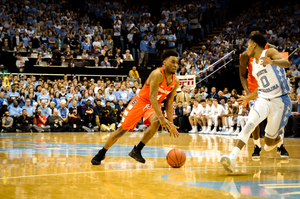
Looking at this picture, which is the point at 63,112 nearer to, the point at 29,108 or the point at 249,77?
the point at 29,108

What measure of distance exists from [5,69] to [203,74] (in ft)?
32.3

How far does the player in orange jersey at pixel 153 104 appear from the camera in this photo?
19.5 ft

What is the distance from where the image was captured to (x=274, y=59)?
5.40 meters

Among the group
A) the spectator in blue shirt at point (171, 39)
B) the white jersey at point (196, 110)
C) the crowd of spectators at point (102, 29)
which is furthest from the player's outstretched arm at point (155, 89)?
the spectator in blue shirt at point (171, 39)

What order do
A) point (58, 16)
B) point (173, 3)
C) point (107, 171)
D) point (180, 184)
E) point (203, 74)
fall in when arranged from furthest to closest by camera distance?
point (173, 3) → point (58, 16) → point (203, 74) → point (107, 171) → point (180, 184)

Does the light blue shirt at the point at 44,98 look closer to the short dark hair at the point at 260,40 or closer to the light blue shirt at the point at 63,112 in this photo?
the light blue shirt at the point at 63,112

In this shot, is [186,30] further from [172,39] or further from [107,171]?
[107,171]

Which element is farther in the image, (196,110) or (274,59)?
(196,110)

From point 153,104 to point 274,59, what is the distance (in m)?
1.87

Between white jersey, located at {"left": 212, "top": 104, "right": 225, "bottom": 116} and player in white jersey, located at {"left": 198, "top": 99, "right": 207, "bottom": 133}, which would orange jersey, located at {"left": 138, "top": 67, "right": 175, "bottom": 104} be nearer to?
white jersey, located at {"left": 212, "top": 104, "right": 225, "bottom": 116}

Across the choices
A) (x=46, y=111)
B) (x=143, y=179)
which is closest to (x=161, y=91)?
(x=143, y=179)

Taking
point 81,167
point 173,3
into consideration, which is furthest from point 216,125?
point 173,3

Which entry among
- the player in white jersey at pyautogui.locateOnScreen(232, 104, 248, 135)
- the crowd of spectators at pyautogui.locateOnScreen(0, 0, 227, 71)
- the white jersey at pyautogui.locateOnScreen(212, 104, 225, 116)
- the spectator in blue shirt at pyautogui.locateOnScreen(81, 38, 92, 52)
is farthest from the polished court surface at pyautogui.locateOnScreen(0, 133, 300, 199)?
the spectator in blue shirt at pyautogui.locateOnScreen(81, 38, 92, 52)

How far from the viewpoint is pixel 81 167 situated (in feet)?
19.4
